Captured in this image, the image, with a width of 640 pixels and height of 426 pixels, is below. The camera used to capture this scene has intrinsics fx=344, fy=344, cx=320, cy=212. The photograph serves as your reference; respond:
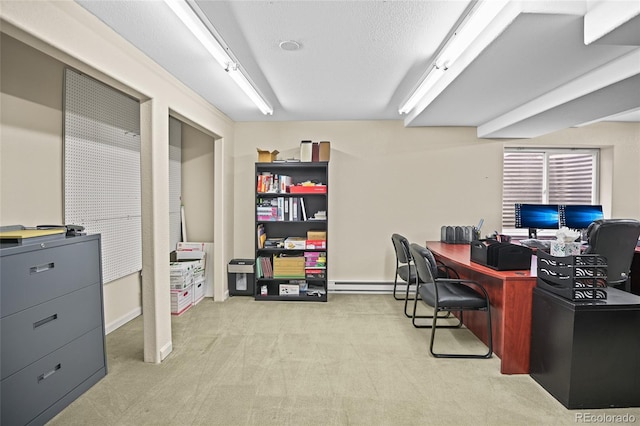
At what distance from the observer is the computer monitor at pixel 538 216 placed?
4.54 metres

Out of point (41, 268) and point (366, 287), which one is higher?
point (41, 268)

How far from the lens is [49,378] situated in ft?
6.87

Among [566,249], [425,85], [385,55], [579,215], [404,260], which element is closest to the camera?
[566,249]

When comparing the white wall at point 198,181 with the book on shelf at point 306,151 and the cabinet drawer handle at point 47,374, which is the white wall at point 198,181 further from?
the cabinet drawer handle at point 47,374

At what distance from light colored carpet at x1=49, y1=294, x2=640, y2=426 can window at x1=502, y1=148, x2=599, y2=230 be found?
104 inches

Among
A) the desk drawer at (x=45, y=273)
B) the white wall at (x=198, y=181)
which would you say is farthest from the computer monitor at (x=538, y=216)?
the desk drawer at (x=45, y=273)

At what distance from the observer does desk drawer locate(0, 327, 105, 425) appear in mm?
1849

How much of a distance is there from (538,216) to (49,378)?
5253 mm

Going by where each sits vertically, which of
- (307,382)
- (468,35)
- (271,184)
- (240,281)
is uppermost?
(468,35)

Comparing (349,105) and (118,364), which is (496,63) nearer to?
(349,105)

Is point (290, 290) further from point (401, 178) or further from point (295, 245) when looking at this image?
point (401, 178)

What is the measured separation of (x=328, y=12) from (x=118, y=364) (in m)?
3.06

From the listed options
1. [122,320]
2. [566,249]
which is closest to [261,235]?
[122,320]

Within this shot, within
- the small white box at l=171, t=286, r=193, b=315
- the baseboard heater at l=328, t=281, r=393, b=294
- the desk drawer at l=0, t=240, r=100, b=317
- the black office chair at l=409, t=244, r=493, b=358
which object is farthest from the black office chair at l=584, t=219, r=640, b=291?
the small white box at l=171, t=286, r=193, b=315
